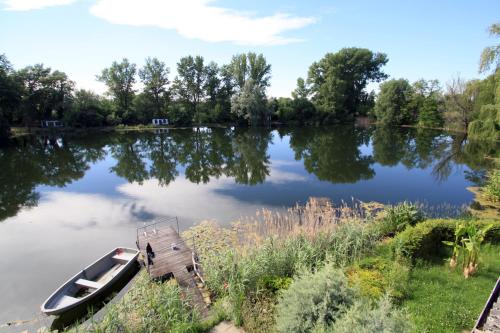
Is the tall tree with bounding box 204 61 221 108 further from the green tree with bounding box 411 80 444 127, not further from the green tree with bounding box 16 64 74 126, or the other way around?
the green tree with bounding box 411 80 444 127

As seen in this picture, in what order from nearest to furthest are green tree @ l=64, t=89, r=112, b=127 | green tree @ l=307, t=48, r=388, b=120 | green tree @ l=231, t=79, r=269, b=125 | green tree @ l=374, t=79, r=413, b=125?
green tree @ l=64, t=89, r=112, b=127 → green tree @ l=231, t=79, r=269, b=125 → green tree @ l=374, t=79, r=413, b=125 → green tree @ l=307, t=48, r=388, b=120

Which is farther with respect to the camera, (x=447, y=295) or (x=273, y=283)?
(x=447, y=295)

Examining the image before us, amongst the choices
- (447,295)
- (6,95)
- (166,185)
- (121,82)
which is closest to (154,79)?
(121,82)

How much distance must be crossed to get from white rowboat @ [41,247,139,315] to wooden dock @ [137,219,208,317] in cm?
63

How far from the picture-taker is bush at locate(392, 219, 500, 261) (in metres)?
7.37

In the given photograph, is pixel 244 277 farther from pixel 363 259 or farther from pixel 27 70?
pixel 27 70

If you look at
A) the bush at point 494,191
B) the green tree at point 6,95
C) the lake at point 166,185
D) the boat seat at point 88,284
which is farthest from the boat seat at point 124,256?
the green tree at point 6,95

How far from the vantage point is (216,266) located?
7.25 meters

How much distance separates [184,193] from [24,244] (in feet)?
25.4

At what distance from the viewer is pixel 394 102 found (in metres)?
53.3

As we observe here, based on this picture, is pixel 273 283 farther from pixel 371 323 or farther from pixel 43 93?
pixel 43 93

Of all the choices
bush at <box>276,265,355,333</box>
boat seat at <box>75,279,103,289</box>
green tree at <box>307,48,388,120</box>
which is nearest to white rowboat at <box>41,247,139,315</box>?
boat seat at <box>75,279,103,289</box>

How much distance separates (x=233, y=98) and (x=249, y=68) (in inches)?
341

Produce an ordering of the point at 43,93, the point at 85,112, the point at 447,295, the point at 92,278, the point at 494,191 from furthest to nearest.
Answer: the point at 85,112 < the point at 43,93 < the point at 494,191 < the point at 92,278 < the point at 447,295
